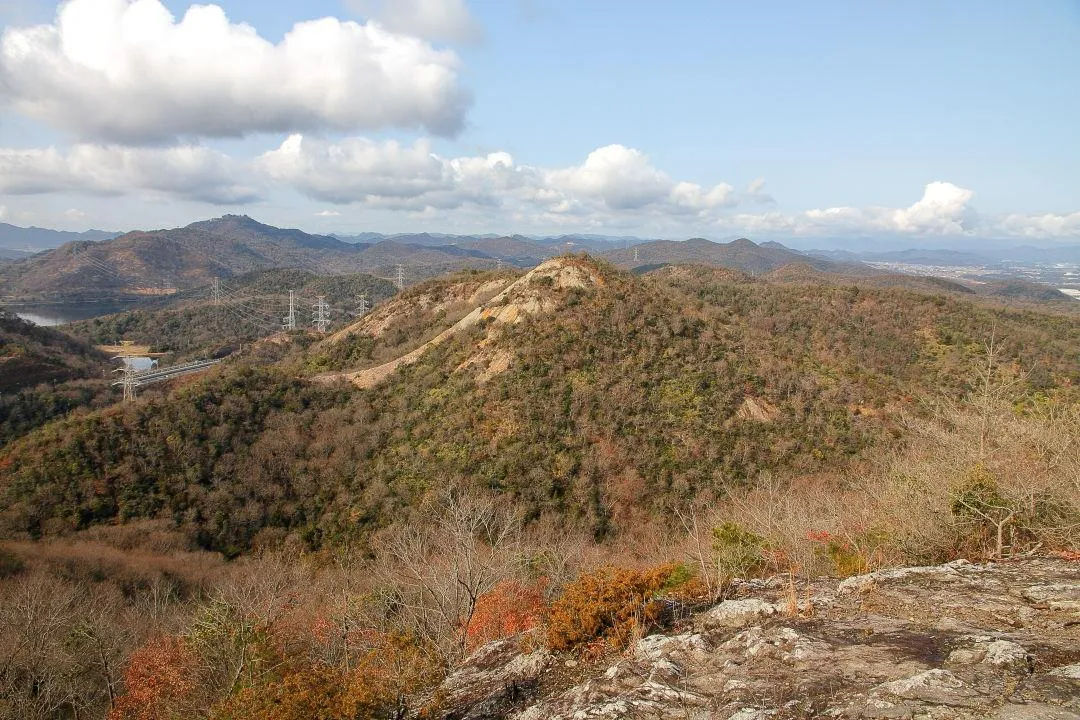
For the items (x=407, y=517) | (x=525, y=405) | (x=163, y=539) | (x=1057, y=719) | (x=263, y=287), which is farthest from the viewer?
(x=263, y=287)

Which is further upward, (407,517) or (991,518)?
(991,518)

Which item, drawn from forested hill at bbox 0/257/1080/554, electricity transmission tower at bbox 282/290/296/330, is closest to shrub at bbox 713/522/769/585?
forested hill at bbox 0/257/1080/554

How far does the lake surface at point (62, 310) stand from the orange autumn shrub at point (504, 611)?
154 m

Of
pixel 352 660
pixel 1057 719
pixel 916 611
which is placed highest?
pixel 1057 719

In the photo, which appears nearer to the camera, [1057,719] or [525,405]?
[1057,719]

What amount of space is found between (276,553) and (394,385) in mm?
14167

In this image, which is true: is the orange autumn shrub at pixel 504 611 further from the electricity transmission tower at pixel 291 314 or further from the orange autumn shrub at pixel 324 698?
the electricity transmission tower at pixel 291 314

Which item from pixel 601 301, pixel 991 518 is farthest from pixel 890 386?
pixel 991 518

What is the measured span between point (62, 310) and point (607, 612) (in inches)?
7527

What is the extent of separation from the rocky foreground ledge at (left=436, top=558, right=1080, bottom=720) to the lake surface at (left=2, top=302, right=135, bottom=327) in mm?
162174

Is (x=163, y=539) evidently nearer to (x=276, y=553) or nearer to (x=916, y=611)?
(x=276, y=553)

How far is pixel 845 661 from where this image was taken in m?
6.18

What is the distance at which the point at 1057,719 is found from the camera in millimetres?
4348

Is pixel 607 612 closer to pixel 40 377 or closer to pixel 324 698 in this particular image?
pixel 324 698
